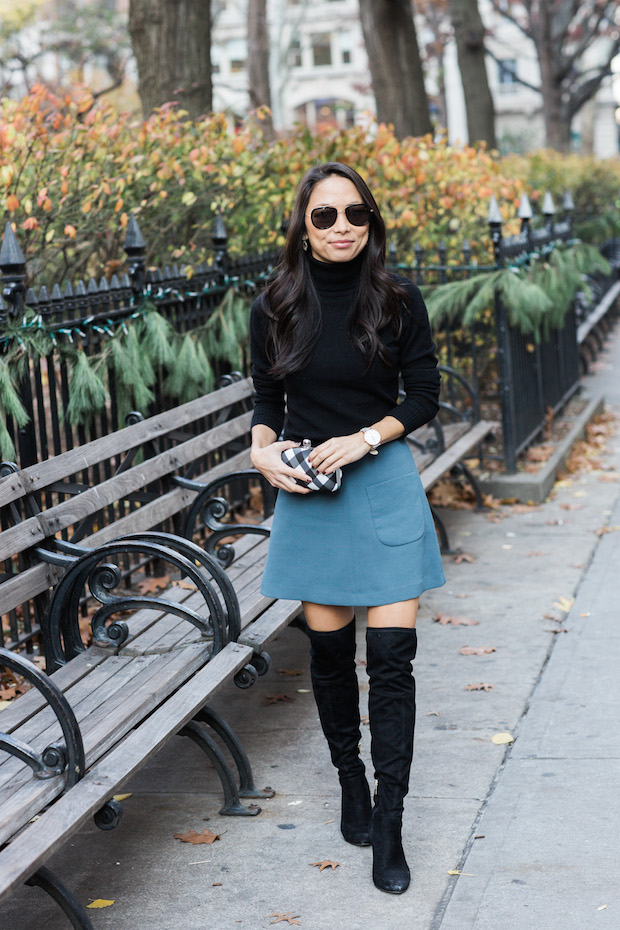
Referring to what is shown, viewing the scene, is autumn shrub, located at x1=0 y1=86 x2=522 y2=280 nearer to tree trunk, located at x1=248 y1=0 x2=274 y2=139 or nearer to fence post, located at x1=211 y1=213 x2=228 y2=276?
fence post, located at x1=211 y1=213 x2=228 y2=276

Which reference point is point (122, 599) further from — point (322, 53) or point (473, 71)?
point (322, 53)

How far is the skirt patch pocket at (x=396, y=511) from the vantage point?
3211 millimetres

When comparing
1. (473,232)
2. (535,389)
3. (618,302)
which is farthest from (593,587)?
(618,302)

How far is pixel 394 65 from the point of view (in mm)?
12523

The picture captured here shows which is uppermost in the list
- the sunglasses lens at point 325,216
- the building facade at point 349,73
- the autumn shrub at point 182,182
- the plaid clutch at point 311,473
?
the building facade at point 349,73

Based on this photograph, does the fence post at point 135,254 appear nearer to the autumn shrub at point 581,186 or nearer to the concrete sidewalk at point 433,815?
the concrete sidewalk at point 433,815

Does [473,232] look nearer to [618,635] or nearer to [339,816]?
[618,635]

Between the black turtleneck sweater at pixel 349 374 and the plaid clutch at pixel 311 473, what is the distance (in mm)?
109

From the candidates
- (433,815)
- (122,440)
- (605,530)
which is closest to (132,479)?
(122,440)

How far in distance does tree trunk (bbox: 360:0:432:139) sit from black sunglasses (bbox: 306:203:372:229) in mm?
9675

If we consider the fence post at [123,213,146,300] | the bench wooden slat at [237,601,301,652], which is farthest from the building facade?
the bench wooden slat at [237,601,301,652]

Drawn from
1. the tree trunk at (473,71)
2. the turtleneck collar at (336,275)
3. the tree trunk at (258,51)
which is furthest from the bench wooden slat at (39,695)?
the tree trunk at (258,51)

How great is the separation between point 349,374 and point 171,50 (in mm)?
6385

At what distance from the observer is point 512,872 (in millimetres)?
3281
